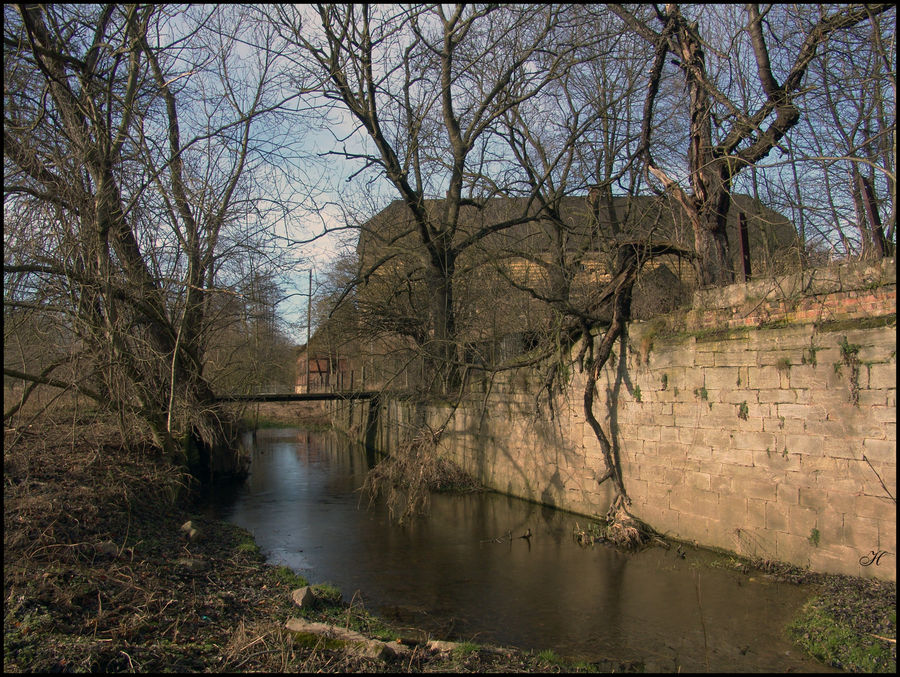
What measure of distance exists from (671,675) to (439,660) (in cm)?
180

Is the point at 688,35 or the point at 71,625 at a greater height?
the point at 688,35

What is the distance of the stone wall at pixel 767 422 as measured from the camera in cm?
630

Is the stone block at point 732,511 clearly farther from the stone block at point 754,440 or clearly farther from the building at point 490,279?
the building at point 490,279

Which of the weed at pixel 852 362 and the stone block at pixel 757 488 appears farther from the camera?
the stone block at pixel 757 488

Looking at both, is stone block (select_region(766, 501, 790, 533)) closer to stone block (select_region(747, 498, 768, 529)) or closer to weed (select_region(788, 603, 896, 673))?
stone block (select_region(747, 498, 768, 529))

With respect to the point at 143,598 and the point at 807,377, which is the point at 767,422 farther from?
the point at 143,598

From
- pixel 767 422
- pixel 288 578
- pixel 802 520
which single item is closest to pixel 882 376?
pixel 767 422

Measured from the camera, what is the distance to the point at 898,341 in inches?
Answer: 236

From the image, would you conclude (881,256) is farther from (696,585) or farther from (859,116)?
(859,116)

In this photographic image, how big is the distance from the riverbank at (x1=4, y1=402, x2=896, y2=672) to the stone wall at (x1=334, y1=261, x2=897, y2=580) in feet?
2.69

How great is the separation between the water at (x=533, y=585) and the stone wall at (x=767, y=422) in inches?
24.2

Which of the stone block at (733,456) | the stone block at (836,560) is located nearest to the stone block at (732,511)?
the stone block at (733,456)

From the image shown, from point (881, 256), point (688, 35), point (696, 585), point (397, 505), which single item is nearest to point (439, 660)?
point (696, 585)

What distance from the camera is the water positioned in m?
5.44
